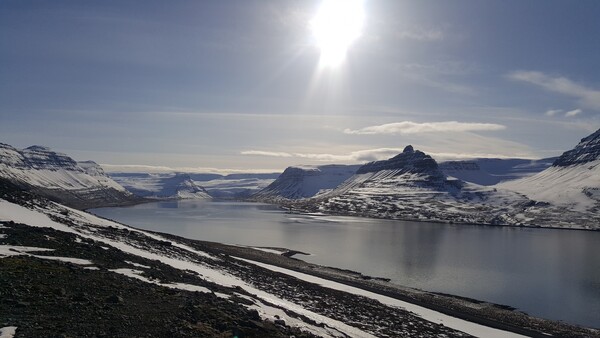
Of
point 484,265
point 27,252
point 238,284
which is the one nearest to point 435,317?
point 238,284

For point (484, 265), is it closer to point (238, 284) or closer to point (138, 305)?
point (238, 284)

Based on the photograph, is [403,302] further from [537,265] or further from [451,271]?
[537,265]

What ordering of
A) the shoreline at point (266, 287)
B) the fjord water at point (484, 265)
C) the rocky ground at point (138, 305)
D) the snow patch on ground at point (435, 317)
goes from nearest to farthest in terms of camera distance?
the rocky ground at point (138, 305)
the shoreline at point (266, 287)
the snow patch on ground at point (435, 317)
the fjord water at point (484, 265)

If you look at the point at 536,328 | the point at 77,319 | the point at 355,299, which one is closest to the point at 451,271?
the point at 536,328

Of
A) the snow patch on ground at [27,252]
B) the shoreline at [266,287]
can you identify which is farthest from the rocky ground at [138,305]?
the snow patch on ground at [27,252]

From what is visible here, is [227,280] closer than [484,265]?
Yes

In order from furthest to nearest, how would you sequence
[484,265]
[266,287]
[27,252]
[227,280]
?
[484,265] < [266,287] < [227,280] < [27,252]

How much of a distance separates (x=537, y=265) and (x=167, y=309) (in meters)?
73.4

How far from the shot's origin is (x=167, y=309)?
1995cm

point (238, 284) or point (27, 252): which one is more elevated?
point (27, 252)

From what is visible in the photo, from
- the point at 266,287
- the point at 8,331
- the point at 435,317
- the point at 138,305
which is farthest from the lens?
the point at 266,287

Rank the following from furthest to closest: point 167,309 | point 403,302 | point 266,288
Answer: point 403,302 → point 266,288 → point 167,309

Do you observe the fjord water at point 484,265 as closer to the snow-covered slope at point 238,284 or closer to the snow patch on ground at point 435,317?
the snow-covered slope at point 238,284

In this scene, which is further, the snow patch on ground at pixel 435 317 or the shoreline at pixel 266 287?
the snow patch on ground at pixel 435 317
